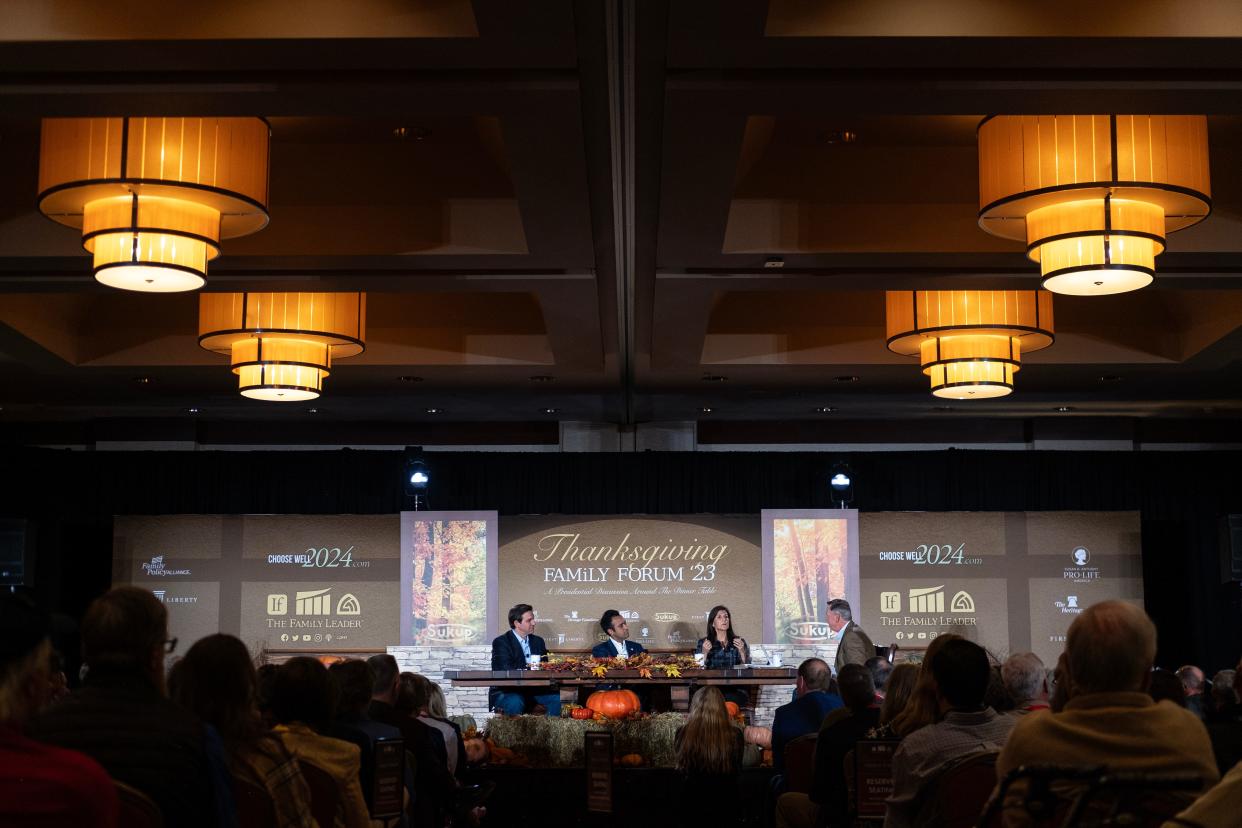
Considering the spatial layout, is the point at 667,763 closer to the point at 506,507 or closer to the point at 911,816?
the point at 911,816

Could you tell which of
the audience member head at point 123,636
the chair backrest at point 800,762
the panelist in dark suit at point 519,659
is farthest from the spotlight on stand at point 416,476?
the audience member head at point 123,636

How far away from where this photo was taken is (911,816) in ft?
11.1

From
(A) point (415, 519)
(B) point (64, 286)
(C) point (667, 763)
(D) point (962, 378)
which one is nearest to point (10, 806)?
(C) point (667, 763)

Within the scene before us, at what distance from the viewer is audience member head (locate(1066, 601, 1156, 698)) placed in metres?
2.47

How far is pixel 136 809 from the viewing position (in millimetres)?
2295

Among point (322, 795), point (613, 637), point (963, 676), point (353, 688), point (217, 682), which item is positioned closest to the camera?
point (217, 682)

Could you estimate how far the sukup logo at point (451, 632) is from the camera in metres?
12.3

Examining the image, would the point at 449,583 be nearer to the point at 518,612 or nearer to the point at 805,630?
the point at 518,612

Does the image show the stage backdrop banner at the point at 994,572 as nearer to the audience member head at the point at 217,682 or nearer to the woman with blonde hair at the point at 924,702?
the woman with blonde hair at the point at 924,702

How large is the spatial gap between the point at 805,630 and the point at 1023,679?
729cm

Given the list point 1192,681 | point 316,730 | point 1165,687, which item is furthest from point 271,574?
point 1165,687

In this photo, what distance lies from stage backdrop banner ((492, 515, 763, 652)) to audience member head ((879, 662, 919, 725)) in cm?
815

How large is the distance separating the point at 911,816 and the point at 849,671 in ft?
5.65

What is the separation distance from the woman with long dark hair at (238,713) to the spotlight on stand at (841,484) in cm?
953
